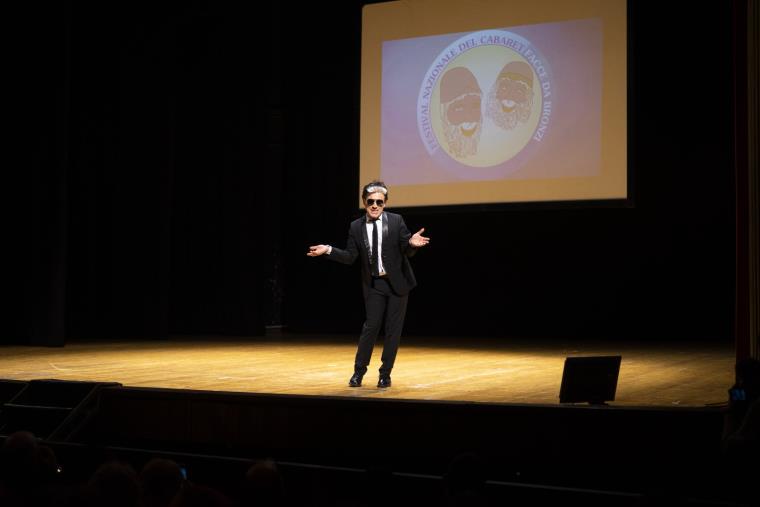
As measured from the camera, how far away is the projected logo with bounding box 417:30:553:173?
24.2 ft

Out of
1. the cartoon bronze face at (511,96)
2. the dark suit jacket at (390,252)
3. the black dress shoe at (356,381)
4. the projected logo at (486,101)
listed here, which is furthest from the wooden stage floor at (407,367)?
the cartoon bronze face at (511,96)

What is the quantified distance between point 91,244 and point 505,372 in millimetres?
5376

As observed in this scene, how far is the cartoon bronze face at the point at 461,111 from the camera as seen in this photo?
7.59 metres

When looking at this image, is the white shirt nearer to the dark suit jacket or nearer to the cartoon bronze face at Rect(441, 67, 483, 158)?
the dark suit jacket

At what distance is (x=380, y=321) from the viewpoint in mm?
4641

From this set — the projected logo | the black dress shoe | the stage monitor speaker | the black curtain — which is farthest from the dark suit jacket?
the black curtain

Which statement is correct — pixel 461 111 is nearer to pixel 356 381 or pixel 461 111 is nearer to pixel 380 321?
pixel 380 321

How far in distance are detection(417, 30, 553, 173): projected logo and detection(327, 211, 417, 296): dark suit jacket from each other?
9.93ft

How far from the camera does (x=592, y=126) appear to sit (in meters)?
7.13

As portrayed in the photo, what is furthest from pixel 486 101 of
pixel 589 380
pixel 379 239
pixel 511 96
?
pixel 589 380

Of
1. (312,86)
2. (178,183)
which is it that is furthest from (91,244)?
(312,86)

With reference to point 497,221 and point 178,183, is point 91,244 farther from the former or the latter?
point 497,221

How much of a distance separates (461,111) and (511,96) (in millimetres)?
460

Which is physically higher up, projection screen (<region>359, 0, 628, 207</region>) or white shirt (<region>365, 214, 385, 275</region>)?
projection screen (<region>359, 0, 628, 207</region>)
